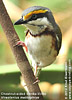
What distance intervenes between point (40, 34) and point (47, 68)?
21 centimetres

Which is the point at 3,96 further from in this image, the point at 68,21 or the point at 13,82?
the point at 68,21

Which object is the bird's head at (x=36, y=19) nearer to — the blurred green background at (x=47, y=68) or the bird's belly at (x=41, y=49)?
the bird's belly at (x=41, y=49)

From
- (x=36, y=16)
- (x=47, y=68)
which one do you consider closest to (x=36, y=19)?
(x=36, y=16)

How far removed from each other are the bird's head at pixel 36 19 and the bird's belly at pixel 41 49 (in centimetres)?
2

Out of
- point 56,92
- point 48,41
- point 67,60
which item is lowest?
point 56,92

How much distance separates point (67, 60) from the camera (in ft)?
2.73

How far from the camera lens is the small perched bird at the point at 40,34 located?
61 centimetres

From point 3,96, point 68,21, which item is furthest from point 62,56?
point 3,96

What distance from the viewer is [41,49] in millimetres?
683

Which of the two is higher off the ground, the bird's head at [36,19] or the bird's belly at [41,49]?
the bird's head at [36,19]

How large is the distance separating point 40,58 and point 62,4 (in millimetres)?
229

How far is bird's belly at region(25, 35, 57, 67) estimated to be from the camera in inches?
26.3

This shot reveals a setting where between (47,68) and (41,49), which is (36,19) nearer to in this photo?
(41,49)

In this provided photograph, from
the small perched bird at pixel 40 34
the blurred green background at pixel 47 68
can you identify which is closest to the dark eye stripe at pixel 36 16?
the small perched bird at pixel 40 34
